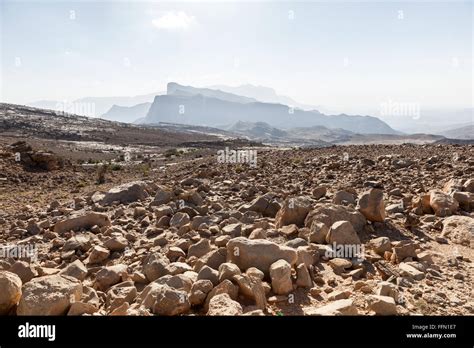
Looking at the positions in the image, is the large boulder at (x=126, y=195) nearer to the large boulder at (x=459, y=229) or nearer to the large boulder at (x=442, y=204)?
the large boulder at (x=442, y=204)

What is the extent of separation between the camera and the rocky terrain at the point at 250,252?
415 cm

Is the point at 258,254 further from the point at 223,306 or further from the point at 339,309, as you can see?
the point at 339,309

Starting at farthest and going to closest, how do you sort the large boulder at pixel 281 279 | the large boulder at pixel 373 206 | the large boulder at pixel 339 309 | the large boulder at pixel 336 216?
the large boulder at pixel 373 206, the large boulder at pixel 336 216, the large boulder at pixel 281 279, the large boulder at pixel 339 309

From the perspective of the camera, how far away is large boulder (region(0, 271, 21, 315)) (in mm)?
4008

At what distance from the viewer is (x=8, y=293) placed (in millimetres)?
4023

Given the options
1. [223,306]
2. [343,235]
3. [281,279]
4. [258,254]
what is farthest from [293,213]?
[223,306]

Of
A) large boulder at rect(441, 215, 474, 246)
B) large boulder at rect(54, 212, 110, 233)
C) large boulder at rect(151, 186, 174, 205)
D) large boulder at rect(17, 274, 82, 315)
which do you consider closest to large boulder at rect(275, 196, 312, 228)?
large boulder at rect(441, 215, 474, 246)

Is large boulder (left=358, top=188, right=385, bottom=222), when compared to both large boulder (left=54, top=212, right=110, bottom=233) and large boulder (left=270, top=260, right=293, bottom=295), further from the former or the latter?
large boulder (left=54, top=212, right=110, bottom=233)

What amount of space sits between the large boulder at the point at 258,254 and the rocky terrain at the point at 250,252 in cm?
1

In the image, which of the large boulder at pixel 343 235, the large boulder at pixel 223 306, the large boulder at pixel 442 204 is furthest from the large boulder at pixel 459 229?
the large boulder at pixel 223 306

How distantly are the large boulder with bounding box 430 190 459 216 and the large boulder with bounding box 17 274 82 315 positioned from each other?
7.12 m

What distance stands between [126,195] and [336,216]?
22.2ft

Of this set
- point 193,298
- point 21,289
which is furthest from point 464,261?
point 21,289

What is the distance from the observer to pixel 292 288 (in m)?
4.66
